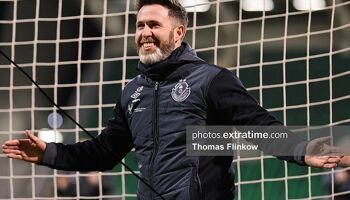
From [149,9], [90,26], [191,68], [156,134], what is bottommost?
[156,134]

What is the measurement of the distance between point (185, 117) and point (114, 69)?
2.91 meters

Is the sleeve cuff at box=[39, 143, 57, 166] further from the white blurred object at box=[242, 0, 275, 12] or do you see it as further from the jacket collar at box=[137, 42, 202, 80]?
the white blurred object at box=[242, 0, 275, 12]

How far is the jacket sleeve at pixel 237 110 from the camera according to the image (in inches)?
103

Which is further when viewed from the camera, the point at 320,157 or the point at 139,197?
the point at 139,197

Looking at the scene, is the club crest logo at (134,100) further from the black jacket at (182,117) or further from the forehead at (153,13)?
the forehead at (153,13)

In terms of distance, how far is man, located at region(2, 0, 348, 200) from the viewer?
266cm

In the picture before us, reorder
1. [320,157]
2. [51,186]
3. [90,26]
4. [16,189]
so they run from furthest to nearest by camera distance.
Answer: [16,189] → [51,186] → [90,26] → [320,157]

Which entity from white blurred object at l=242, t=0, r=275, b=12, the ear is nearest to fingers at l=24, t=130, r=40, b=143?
the ear

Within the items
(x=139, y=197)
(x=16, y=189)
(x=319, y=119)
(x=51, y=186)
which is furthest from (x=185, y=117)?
(x=16, y=189)

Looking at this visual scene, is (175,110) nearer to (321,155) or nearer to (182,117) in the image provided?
(182,117)

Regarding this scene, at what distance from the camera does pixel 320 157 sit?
254 centimetres

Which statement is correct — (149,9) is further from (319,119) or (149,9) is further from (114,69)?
(114,69)

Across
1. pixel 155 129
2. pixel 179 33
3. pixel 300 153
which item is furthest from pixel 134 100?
pixel 300 153

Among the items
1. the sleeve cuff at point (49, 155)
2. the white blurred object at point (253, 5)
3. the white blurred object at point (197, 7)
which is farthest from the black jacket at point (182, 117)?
the white blurred object at point (253, 5)
